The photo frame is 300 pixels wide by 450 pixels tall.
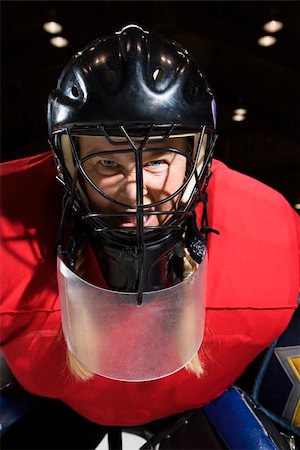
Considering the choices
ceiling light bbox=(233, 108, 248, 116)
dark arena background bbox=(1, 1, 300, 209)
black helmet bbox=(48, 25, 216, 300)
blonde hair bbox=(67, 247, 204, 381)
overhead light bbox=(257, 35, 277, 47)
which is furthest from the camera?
ceiling light bbox=(233, 108, 248, 116)

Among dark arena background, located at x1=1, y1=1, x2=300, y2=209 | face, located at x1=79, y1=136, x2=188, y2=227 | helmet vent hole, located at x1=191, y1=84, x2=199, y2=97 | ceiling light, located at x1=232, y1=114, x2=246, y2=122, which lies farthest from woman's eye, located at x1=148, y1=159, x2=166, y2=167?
ceiling light, located at x1=232, y1=114, x2=246, y2=122

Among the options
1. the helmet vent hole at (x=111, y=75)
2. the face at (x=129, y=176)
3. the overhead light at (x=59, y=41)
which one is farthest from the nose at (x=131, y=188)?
the overhead light at (x=59, y=41)

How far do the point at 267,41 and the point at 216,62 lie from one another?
0.23 m

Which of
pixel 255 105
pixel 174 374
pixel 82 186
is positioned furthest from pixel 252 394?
pixel 255 105

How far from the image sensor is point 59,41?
2.31 meters

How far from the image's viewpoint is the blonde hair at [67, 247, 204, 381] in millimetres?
878

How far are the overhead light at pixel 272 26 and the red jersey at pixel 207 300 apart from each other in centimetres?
150

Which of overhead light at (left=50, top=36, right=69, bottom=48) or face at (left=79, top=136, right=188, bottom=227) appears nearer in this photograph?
face at (left=79, top=136, right=188, bottom=227)

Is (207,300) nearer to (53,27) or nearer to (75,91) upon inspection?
(75,91)

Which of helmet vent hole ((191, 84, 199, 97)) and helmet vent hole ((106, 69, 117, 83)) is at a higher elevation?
helmet vent hole ((106, 69, 117, 83))

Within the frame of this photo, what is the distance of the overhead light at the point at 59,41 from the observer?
2.30 m

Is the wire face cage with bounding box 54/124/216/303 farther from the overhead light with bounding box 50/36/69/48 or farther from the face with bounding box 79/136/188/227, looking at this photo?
the overhead light with bounding box 50/36/69/48

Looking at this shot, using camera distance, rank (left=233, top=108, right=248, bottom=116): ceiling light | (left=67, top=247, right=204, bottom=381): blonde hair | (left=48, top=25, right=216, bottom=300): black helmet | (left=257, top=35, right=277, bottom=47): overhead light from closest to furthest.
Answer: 1. (left=48, top=25, right=216, bottom=300): black helmet
2. (left=67, top=247, right=204, bottom=381): blonde hair
3. (left=257, top=35, right=277, bottom=47): overhead light
4. (left=233, top=108, right=248, bottom=116): ceiling light

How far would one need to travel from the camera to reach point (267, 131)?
2.68 m
